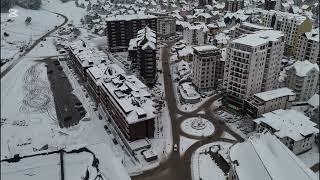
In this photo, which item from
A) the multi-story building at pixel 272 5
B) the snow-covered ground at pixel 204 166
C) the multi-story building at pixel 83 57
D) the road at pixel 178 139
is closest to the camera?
the snow-covered ground at pixel 204 166

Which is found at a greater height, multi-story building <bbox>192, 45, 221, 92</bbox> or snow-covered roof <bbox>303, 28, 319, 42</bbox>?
snow-covered roof <bbox>303, 28, 319, 42</bbox>

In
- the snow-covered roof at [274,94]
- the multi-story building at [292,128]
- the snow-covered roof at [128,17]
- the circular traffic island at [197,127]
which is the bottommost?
the circular traffic island at [197,127]

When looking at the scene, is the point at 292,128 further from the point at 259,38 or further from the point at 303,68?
the point at 259,38

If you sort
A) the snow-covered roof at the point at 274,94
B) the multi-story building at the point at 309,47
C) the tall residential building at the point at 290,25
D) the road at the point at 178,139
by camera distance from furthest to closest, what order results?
the tall residential building at the point at 290,25, the multi-story building at the point at 309,47, the snow-covered roof at the point at 274,94, the road at the point at 178,139

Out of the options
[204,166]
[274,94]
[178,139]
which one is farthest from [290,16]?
[204,166]

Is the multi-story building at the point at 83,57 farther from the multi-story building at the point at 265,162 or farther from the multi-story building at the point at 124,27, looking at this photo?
the multi-story building at the point at 265,162

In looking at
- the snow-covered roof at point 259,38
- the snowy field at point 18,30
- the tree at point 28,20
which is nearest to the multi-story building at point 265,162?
the snow-covered roof at point 259,38

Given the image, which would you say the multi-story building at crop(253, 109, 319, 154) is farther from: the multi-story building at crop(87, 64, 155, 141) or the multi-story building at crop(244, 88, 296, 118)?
the multi-story building at crop(87, 64, 155, 141)

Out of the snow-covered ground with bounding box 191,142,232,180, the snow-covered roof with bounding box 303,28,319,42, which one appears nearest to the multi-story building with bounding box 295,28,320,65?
the snow-covered roof with bounding box 303,28,319,42
